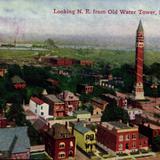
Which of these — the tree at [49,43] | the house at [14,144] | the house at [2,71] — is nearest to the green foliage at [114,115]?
the house at [14,144]

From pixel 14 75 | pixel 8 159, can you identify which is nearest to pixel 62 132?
pixel 8 159

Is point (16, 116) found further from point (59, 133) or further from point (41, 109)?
point (59, 133)

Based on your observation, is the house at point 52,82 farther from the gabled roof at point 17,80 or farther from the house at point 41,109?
the house at point 41,109

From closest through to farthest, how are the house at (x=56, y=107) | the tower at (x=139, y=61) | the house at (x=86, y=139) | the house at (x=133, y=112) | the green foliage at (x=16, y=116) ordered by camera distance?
1. the house at (x=86, y=139)
2. the green foliage at (x=16, y=116)
3. the house at (x=56, y=107)
4. the house at (x=133, y=112)
5. the tower at (x=139, y=61)

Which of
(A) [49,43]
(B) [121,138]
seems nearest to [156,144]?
(B) [121,138]

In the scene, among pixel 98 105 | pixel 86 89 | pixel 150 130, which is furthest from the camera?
pixel 86 89

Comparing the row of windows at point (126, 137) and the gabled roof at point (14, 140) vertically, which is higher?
the gabled roof at point (14, 140)

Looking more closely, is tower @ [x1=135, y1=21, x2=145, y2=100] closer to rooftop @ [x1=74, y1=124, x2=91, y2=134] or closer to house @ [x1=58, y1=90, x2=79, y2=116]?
house @ [x1=58, y1=90, x2=79, y2=116]
